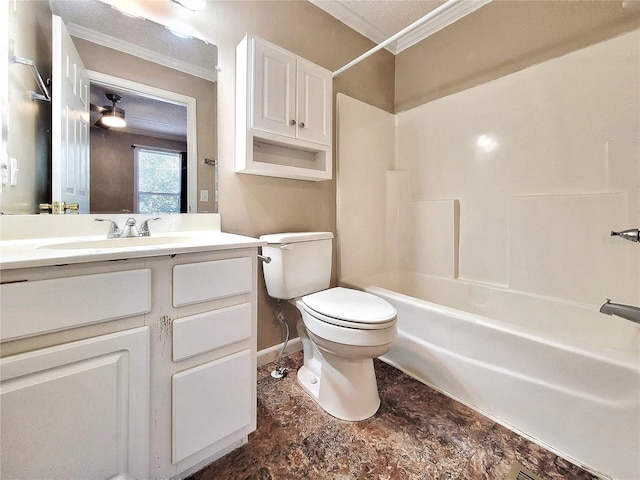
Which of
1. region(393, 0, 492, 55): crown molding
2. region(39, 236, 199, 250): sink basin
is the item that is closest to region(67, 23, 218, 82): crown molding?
region(39, 236, 199, 250): sink basin

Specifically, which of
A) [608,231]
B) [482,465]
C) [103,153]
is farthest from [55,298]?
[608,231]

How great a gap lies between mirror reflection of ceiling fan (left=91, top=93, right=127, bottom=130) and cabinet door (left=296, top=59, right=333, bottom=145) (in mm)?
857

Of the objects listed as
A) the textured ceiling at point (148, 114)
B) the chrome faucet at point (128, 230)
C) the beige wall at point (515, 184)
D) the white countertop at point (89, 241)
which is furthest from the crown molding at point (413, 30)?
the chrome faucet at point (128, 230)

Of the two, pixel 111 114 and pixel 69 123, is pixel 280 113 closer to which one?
pixel 111 114

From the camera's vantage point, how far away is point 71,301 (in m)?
0.66

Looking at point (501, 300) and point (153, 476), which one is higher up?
point (501, 300)

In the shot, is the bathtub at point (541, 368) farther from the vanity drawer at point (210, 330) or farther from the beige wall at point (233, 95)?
the vanity drawer at point (210, 330)

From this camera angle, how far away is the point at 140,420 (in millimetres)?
772

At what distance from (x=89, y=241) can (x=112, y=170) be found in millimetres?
345

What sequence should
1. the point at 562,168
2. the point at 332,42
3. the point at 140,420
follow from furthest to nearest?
1. the point at 332,42
2. the point at 562,168
3. the point at 140,420

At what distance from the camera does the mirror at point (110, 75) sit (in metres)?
0.95

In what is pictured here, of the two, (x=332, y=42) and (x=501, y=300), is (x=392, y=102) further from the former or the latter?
(x=501, y=300)

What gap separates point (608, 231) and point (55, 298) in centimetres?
223

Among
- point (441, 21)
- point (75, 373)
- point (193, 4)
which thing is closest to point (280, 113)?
point (193, 4)
